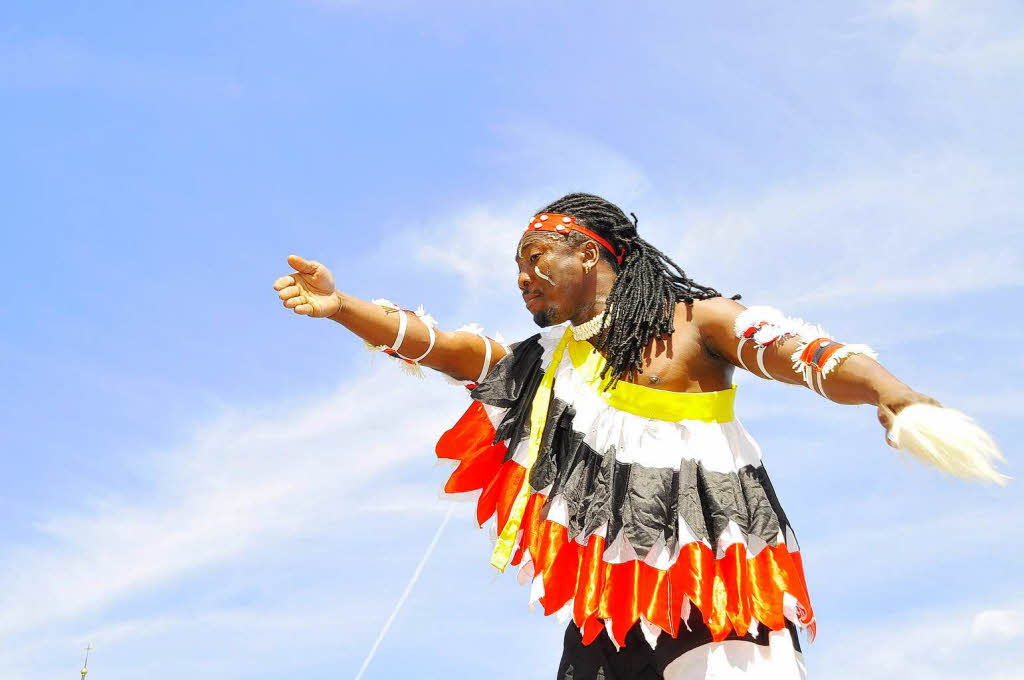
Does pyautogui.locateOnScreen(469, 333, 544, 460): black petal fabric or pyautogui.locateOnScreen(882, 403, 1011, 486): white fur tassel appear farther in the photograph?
pyautogui.locateOnScreen(469, 333, 544, 460): black petal fabric

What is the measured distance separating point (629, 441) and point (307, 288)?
4.79ft

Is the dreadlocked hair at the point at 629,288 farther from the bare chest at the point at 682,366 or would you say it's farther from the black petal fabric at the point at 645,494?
the black petal fabric at the point at 645,494

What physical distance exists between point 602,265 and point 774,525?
1.40m

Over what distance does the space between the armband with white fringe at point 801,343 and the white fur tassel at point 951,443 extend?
433 millimetres

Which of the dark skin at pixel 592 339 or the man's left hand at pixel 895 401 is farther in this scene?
the dark skin at pixel 592 339

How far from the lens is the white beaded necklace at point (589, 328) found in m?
4.46

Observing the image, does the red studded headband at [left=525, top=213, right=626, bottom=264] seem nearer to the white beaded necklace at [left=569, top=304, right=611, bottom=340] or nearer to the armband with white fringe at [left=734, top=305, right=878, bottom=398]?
the white beaded necklace at [left=569, top=304, right=611, bottom=340]

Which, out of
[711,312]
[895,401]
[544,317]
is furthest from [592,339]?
[895,401]

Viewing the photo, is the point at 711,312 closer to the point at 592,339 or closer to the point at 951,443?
the point at 592,339

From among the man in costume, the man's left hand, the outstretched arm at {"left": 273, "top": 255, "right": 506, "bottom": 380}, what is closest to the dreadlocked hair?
the man in costume

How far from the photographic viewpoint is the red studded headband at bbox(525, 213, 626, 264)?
4602 millimetres

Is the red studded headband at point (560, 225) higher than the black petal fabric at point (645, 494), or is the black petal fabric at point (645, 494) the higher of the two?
the red studded headband at point (560, 225)

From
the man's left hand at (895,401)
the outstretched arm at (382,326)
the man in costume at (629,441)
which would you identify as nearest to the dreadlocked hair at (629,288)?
the man in costume at (629,441)

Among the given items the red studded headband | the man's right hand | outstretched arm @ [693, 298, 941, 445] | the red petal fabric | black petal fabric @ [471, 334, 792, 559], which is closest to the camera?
outstretched arm @ [693, 298, 941, 445]
